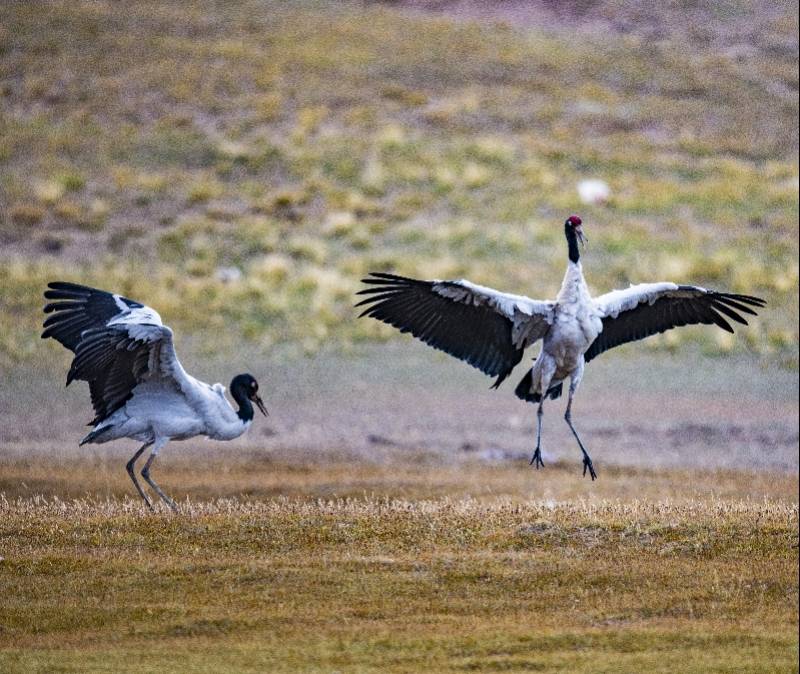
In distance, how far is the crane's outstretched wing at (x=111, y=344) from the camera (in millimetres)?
15180

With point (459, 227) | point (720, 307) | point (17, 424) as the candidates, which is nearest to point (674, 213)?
point (459, 227)

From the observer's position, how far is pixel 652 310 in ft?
57.5

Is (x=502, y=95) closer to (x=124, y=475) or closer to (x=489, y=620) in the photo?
(x=124, y=475)

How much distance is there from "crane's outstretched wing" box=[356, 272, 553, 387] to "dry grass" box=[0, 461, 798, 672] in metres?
1.70

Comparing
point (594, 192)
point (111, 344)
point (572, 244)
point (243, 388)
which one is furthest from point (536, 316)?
point (594, 192)

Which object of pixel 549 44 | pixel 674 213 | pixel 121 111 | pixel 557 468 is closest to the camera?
pixel 557 468

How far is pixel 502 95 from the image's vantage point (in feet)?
180

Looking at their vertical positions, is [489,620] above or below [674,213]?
below

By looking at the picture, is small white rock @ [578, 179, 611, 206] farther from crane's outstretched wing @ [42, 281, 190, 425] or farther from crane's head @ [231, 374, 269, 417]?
crane's outstretched wing @ [42, 281, 190, 425]

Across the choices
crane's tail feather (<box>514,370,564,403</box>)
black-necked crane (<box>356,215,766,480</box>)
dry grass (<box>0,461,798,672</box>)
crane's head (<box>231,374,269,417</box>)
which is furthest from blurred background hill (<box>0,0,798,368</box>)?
dry grass (<box>0,461,798,672</box>)

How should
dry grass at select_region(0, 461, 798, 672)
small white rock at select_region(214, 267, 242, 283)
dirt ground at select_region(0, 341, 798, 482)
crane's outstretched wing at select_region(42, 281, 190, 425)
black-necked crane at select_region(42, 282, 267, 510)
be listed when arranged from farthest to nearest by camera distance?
1. small white rock at select_region(214, 267, 242, 283)
2. dirt ground at select_region(0, 341, 798, 482)
3. black-necked crane at select_region(42, 282, 267, 510)
4. crane's outstretched wing at select_region(42, 281, 190, 425)
5. dry grass at select_region(0, 461, 798, 672)

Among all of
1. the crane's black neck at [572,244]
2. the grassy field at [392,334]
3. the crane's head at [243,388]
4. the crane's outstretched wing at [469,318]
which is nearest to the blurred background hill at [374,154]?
the grassy field at [392,334]

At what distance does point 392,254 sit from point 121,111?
14733 millimetres

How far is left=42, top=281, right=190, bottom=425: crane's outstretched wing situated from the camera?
1518 cm
